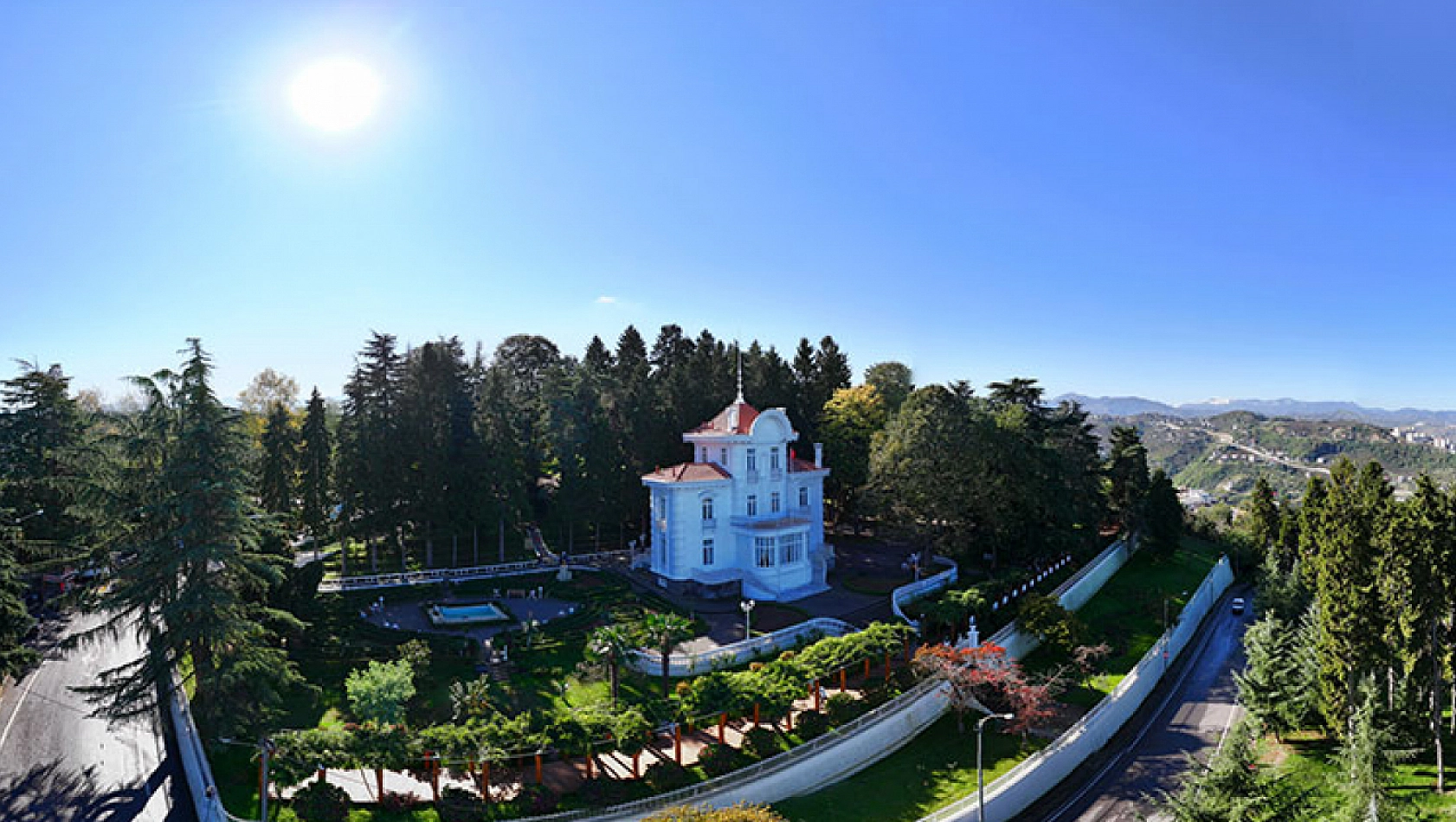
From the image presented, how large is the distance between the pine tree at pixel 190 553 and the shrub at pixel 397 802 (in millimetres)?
4924

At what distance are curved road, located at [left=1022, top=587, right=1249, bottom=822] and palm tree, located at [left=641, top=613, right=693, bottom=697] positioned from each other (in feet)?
50.4

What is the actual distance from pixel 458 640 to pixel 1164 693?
36.3 metres

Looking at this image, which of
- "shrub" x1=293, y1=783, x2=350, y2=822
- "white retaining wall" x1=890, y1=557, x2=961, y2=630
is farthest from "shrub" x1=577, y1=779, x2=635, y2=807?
"white retaining wall" x1=890, y1=557, x2=961, y2=630

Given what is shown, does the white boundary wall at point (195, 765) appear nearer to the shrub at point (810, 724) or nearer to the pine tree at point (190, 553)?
the pine tree at point (190, 553)

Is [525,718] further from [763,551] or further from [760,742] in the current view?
[763,551]

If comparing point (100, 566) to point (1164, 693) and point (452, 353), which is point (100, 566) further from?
point (1164, 693)

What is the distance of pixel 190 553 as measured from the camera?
23.7 metres

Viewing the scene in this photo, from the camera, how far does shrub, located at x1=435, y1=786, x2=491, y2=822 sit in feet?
72.2

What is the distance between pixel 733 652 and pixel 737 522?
1306 cm

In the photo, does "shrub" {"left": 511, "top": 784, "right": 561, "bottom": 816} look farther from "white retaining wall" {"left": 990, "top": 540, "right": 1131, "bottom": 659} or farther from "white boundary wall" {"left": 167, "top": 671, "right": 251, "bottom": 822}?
"white retaining wall" {"left": 990, "top": 540, "right": 1131, "bottom": 659}

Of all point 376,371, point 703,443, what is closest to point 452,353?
point 376,371

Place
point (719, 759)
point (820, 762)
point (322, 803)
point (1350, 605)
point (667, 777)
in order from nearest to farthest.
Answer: point (322, 803) → point (667, 777) → point (719, 759) → point (820, 762) → point (1350, 605)

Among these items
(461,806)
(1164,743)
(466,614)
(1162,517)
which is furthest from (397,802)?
(1162,517)

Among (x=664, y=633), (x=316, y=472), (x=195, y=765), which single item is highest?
(x=316, y=472)
